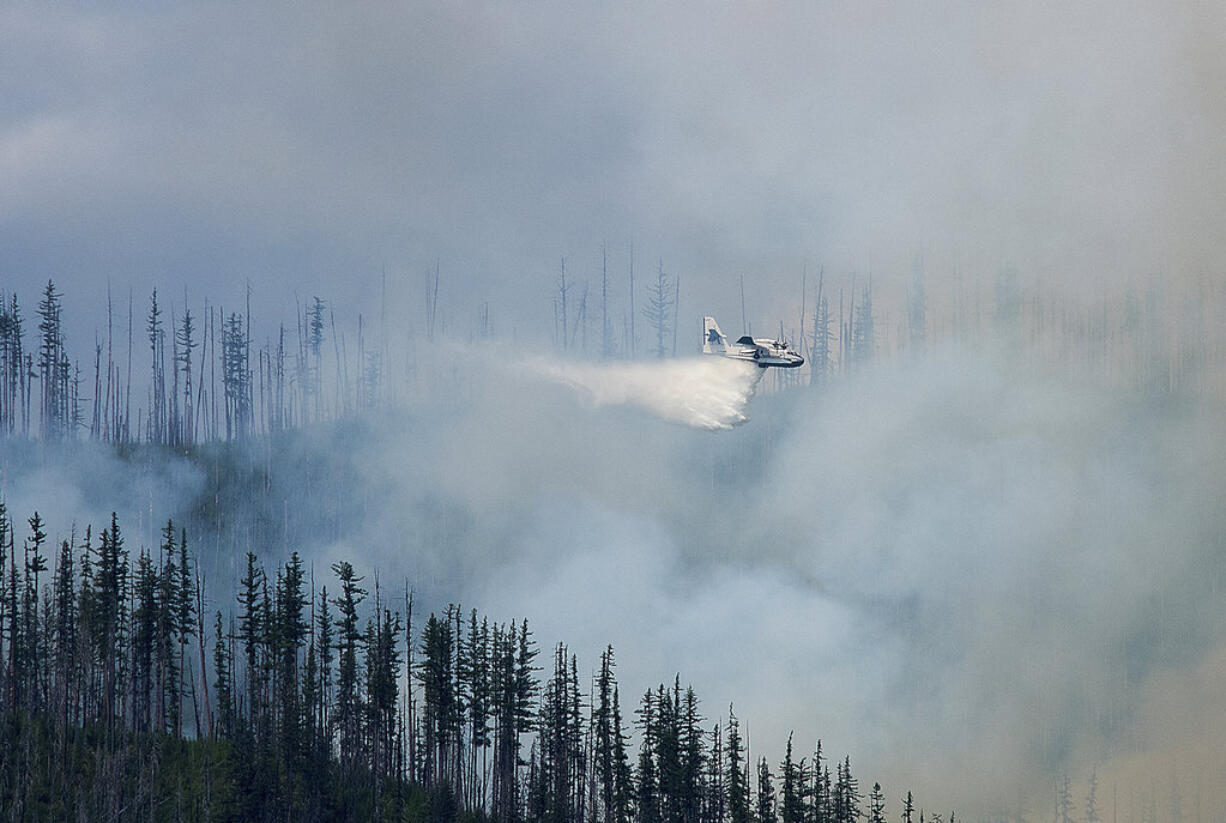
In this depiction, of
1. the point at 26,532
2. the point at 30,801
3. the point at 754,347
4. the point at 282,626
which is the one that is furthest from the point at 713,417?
the point at 26,532

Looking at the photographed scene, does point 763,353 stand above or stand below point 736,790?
above

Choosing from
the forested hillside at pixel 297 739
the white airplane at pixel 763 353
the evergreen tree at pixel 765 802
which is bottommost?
the evergreen tree at pixel 765 802

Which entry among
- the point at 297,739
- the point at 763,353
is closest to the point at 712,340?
the point at 763,353

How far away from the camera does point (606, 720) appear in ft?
414

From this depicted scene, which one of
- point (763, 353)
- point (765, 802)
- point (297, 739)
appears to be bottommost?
point (765, 802)

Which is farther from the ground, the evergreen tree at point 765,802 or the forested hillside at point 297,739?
the forested hillside at point 297,739

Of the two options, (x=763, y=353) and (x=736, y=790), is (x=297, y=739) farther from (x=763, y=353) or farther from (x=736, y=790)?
(x=763, y=353)

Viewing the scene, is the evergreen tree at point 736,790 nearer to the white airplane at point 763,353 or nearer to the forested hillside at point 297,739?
the forested hillside at point 297,739

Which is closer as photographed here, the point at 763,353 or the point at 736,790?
the point at 736,790

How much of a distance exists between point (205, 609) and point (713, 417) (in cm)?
9090

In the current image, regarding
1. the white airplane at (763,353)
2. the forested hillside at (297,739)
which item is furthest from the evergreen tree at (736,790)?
the white airplane at (763,353)

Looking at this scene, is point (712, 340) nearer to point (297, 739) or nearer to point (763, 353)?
point (763, 353)

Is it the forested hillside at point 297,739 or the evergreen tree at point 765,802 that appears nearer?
the forested hillside at point 297,739

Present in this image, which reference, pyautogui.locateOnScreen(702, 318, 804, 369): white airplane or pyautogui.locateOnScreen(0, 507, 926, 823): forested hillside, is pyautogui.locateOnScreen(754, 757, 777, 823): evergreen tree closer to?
pyautogui.locateOnScreen(0, 507, 926, 823): forested hillside
